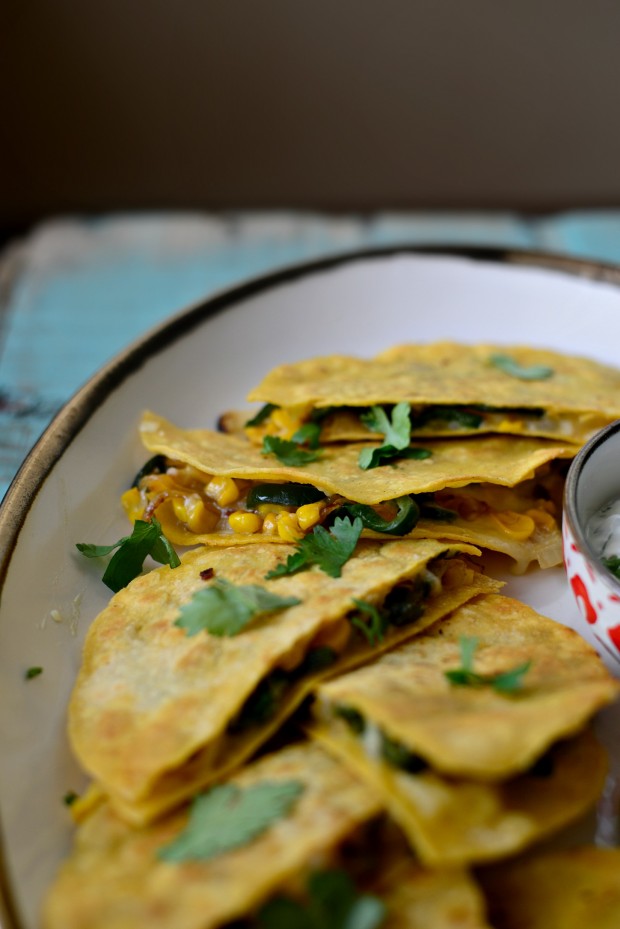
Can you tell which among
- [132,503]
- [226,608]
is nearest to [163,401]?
[132,503]

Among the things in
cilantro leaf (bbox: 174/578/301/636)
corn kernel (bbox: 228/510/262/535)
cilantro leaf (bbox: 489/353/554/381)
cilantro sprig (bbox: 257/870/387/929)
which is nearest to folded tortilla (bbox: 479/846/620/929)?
cilantro sprig (bbox: 257/870/387/929)

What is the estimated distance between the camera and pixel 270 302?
13.2 ft

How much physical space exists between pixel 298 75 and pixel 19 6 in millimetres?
1791

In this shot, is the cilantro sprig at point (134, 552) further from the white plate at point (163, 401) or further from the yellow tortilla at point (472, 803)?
the yellow tortilla at point (472, 803)

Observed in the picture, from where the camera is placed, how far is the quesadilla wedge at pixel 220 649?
2098mm

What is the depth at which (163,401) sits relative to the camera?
359 centimetres

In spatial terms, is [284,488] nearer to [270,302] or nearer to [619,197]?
[270,302]

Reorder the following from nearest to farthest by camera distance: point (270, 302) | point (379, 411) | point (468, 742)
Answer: point (468, 742) < point (379, 411) < point (270, 302)

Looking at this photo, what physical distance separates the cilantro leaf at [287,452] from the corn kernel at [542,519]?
738mm

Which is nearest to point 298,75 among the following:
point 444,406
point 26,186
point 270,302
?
point 26,186

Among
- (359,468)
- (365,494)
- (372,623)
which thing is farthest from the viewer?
(359,468)

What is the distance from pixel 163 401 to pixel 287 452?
70cm

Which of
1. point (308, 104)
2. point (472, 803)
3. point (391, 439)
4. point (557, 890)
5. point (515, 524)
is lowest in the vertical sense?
point (557, 890)

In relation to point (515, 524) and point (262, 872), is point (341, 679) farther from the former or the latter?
point (515, 524)
